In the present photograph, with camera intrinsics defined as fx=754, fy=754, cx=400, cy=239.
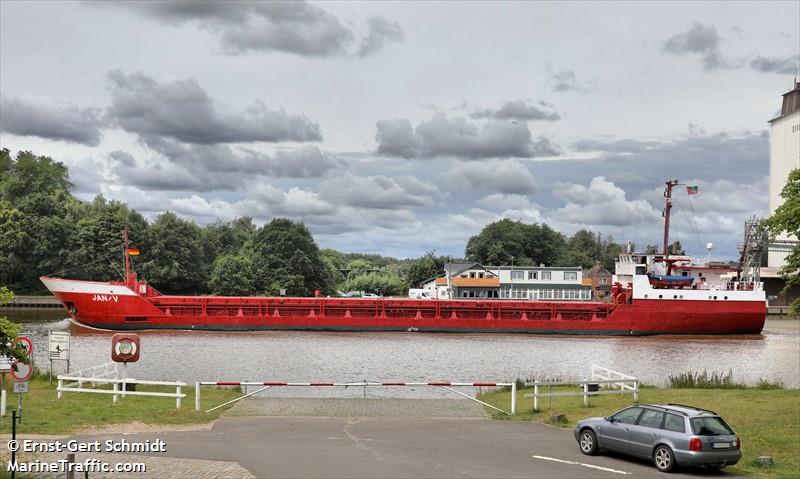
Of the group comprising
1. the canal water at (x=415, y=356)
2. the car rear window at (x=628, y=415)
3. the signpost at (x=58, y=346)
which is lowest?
the canal water at (x=415, y=356)

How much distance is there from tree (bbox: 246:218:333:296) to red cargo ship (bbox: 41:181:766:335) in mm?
38226

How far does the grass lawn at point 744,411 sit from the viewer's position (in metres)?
15.2

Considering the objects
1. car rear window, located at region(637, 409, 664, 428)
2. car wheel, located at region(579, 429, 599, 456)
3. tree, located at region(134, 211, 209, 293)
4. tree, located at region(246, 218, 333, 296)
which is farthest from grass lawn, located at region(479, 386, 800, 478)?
tree, located at region(134, 211, 209, 293)

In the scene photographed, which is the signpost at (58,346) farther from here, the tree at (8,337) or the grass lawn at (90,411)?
the tree at (8,337)

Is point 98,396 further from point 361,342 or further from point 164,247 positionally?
point 164,247

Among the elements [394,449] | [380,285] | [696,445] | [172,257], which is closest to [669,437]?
[696,445]

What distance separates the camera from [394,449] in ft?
50.2

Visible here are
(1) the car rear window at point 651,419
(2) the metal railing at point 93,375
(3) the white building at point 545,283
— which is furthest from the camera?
(3) the white building at point 545,283

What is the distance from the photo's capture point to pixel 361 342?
164ft

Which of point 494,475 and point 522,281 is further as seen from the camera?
point 522,281

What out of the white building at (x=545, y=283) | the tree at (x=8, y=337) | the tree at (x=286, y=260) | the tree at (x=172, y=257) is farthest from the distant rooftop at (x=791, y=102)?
the tree at (x=8, y=337)

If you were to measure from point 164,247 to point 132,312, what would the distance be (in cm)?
4380

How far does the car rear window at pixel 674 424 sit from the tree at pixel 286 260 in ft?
277

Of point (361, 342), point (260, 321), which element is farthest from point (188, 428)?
point (260, 321)
